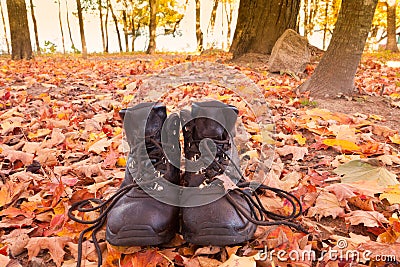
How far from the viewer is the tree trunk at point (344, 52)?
10.1 feet

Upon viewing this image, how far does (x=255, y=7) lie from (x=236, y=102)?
11.3 feet

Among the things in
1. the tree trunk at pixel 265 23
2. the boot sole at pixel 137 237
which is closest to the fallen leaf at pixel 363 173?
the boot sole at pixel 137 237

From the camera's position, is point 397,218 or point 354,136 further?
point 354,136

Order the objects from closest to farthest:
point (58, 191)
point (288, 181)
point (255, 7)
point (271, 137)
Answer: point (58, 191) → point (288, 181) → point (271, 137) → point (255, 7)

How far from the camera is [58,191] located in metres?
1.55

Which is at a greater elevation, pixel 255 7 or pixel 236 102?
pixel 255 7

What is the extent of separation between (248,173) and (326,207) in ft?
1.57

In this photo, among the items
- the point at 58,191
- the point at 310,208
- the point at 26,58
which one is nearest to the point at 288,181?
the point at 310,208

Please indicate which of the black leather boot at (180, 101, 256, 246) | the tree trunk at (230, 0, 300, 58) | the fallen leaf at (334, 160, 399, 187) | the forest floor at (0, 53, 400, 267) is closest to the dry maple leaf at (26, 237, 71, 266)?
the forest floor at (0, 53, 400, 267)

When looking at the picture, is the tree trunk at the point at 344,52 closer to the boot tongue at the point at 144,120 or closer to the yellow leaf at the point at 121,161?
the yellow leaf at the point at 121,161

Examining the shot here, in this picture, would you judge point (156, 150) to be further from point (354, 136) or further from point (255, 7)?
point (255, 7)

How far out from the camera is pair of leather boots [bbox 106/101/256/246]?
3.69 ft

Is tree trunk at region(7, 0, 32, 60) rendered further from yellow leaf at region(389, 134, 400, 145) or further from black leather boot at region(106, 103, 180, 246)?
yellow leaf at region(389, 134, 400, 145)

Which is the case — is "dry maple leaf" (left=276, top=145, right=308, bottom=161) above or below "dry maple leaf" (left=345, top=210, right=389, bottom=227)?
below
